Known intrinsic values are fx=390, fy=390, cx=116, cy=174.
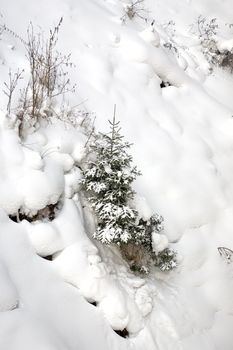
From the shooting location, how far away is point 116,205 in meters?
4.36

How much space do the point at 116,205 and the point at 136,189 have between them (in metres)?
0.95

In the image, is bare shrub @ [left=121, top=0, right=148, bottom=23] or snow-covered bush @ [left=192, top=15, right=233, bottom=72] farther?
A: snow-covered bush @ [left=192, top=15, right=233, bottom=72]

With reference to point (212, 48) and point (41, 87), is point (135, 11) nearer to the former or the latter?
point (212, 48)

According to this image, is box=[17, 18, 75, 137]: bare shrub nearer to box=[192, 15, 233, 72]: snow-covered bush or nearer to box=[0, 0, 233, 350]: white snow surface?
box=[0, 0, 233, 350]: white snow surface

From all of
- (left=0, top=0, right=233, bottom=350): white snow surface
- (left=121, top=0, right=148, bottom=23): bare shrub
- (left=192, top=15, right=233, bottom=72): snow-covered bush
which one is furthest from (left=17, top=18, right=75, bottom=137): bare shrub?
(left=192, top=15, right=233, bottom=72): snow-covered bush

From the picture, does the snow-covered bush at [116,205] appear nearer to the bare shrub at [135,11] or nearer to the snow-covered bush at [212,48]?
the bare shrub at [135,11]

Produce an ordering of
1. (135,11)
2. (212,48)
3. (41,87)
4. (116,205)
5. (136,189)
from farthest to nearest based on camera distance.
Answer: (212,48) → (135,11) → (136,189) → (41,87) → (116,205)

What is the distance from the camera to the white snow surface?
3619 mm

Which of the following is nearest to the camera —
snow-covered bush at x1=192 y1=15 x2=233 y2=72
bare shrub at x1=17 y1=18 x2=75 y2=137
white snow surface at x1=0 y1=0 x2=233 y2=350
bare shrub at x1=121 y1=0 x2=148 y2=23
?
white snow surface at x1=0 y1=0 x2=233 y2=350

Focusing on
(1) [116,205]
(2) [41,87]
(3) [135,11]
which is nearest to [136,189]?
(1) [116,205]

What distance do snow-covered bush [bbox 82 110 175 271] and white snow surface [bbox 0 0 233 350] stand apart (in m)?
0.15

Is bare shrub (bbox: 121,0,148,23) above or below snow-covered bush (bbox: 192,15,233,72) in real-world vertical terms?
below

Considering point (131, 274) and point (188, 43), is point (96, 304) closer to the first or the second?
point (131, 274)

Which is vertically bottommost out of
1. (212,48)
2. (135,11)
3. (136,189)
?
(136,189)
